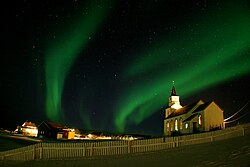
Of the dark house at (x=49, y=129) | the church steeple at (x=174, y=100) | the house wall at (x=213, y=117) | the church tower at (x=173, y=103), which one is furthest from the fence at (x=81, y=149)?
the church steeple at (x=174, y=100)

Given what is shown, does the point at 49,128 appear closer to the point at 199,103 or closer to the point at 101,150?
the point at 199,103

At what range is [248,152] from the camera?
49.0 feet

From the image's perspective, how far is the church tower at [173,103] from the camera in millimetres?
80938

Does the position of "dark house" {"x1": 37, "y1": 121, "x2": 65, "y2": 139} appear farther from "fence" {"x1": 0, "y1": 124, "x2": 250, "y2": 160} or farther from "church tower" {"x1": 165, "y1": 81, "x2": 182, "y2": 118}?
"fence" {"x1": 0, "y1": 124, "x2": 250, "y2": 160}

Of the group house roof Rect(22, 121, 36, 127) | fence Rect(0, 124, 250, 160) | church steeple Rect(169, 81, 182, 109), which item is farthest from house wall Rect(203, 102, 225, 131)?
house roof Rect(22, 121, 36, 127)

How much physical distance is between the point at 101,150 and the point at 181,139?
730 cm

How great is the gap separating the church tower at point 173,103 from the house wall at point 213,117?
26040 mm

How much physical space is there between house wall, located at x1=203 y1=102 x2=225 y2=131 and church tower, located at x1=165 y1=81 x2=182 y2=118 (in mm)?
26040

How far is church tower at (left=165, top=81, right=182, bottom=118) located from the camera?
80938 millimetres

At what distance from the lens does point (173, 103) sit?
82688 mm

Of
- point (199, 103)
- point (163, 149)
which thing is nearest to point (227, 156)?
point (163, 149)

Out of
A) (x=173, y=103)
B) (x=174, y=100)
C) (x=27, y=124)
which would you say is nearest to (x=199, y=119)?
(x=173, y=103)

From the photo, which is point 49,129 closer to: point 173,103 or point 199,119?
point 173,103

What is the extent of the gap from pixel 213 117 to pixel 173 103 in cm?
2922
